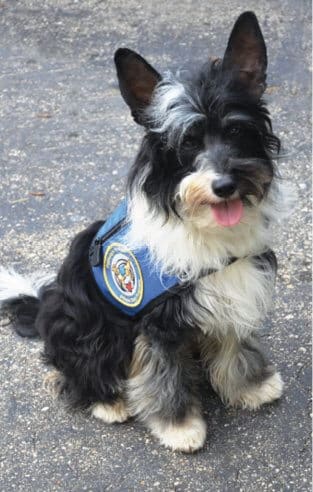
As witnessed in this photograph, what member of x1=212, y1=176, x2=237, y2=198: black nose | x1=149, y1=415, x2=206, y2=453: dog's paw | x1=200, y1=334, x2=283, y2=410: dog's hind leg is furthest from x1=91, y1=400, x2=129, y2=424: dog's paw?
x1=212, y1=176, x2=237, y2=198: black nose

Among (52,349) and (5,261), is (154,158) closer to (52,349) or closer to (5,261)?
(52,349)

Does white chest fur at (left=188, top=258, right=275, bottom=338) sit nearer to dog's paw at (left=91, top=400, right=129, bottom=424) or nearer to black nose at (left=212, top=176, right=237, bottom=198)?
black nose at (left=212, top=176, right=237, bottom=198)

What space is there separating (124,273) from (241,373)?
0.71m

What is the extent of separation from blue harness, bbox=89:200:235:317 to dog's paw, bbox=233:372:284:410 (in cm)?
66

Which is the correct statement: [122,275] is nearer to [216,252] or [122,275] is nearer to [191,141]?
[216,252]

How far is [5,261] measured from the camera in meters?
4.05

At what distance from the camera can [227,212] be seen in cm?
254

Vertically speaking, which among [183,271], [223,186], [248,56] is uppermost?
[248,56]

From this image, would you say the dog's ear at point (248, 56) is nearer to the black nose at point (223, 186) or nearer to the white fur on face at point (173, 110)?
the white fur on face at point (173, 110)

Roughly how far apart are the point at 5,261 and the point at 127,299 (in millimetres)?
1316

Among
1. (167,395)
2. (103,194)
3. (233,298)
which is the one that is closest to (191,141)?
(233,298)

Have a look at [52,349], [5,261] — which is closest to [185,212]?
[52,349]

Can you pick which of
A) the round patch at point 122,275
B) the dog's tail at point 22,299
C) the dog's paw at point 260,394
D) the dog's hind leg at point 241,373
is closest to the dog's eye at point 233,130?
the round patch at point 122,275

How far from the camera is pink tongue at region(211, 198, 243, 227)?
253cm
